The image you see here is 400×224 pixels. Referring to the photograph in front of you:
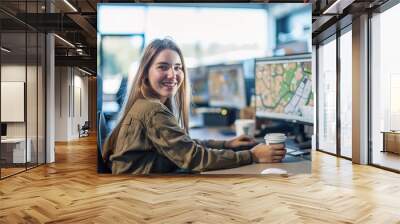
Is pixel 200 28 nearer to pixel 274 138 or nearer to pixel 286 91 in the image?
pixel 286 91

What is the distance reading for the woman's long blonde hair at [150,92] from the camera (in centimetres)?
616

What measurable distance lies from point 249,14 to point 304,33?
3.11 feet

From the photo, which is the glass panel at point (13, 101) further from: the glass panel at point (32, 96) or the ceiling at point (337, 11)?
the ceiling at point (337, 11)

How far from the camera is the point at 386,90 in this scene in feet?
22.9

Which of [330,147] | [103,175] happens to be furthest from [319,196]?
[330,147]

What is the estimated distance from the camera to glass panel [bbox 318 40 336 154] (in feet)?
31.4

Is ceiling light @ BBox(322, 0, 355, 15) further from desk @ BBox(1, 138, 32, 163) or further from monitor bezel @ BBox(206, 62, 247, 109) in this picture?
desk @ BBox(1, 138, 32, 163)

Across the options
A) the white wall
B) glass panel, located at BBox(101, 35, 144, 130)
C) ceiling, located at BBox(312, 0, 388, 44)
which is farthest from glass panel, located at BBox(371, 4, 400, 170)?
the white wall

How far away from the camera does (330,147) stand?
9.77 meters

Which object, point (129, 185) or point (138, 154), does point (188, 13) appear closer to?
point (138, 154)

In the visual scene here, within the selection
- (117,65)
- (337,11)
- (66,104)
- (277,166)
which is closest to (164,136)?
(117,65)

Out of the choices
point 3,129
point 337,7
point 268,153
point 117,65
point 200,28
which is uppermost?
point 337,7

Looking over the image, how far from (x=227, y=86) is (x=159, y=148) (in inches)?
58.7

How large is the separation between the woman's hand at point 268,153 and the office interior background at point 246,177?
0.99 feet
